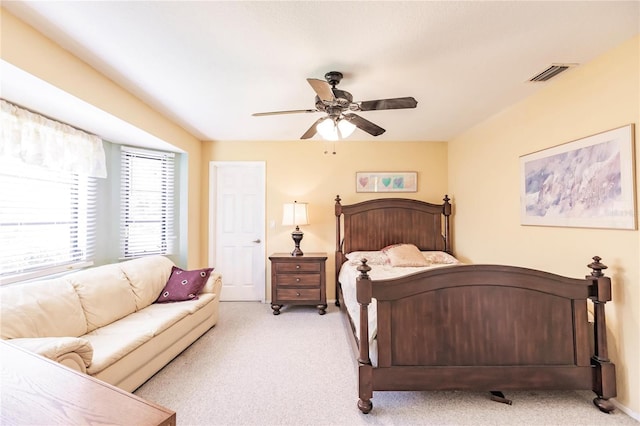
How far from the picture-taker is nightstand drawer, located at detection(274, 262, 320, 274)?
11.7 ft

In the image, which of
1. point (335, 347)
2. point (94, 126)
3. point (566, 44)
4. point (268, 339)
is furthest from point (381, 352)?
point (94, 126)

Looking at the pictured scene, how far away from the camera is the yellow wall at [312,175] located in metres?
4.06

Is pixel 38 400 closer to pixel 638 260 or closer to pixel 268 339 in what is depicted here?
pixel 268 339

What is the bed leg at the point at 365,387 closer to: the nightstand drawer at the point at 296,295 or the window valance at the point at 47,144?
the nightstand drawer at the point at 296,295

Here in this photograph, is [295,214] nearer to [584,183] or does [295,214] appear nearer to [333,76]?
[333,76]

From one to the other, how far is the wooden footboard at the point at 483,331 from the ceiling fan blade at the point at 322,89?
1.23 metres

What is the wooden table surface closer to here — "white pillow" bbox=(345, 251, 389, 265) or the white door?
"white pillow" bbox=(345, 251, 389, 265)

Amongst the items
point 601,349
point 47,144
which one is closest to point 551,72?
point 601,349

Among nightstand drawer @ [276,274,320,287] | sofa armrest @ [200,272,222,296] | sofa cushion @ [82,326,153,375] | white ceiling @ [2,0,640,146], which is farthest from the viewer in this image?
nightstand drawer @ [276,274,320,287]

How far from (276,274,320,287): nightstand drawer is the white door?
2.03 feet

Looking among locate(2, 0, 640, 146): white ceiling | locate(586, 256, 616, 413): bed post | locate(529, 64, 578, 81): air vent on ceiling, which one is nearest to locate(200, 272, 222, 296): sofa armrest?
locate(2, 0, 640, 146): white ceiling

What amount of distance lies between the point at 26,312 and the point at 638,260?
3.95 m

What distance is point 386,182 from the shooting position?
159 inches

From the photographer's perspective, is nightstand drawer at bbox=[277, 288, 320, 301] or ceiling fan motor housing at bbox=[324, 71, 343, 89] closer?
ceiling fan motor housing at bbox=[324, 71, 343, 89]
